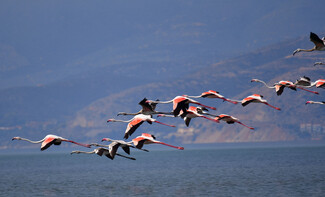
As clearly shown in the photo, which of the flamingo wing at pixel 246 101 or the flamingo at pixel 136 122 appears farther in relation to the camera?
the flamingo wing at pixel 246 101

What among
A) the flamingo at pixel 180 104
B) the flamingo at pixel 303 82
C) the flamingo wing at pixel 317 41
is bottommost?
the flamingo at pixel 180 104

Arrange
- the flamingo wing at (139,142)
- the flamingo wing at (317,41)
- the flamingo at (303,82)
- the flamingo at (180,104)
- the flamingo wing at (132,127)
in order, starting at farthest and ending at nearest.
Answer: the flamingo at (303,82) < the flamingo wing at (139,142) < the flamingo wing at (317,41) < the flamingo wing at (132,127) < the flamingo at (180,104)

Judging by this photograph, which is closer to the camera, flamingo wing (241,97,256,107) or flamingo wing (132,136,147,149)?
flamingo wing (132,136,147,149)

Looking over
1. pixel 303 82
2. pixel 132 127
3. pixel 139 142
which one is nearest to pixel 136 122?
pixel 132 127

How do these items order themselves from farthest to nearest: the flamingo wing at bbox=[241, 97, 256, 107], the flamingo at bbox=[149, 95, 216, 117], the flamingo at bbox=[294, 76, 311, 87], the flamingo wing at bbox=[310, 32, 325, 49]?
the flamingo at bbox=[294, 76, 311, 87] → the flamingo wing at bbox=[241, 97, 256, 107] → the flamingo wing at bbox=[310, 32, 325, 49] → the flamingo at bbox=[149, 95, 216, 117]

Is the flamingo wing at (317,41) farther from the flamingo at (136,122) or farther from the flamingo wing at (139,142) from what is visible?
the flamingo wing at (139,142)

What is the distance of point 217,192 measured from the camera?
2104 inches

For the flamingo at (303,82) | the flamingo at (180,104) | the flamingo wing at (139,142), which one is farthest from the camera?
the flamingo at (303,82)

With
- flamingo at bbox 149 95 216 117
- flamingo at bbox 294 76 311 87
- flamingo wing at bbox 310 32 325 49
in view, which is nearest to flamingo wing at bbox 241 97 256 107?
flamingo at bbox 149 95 216 117

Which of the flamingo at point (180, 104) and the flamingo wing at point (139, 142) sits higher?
the flamingo at point (180, 104)

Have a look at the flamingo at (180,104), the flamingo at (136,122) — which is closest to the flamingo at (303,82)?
the flamingo at (180,104)

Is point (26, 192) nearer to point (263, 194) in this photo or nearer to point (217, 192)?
point (217, 192)

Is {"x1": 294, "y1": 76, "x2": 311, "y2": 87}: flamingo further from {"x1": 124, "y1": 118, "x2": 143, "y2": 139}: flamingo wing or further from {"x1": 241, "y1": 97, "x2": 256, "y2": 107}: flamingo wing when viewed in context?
{"x1": 124, "y1": 118, "x2": 143, "y2": 139}: flamingo wing

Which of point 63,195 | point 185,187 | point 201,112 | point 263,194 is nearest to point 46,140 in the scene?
point 201,112
